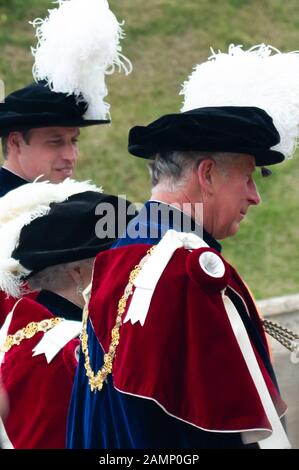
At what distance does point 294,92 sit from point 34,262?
1028 mm

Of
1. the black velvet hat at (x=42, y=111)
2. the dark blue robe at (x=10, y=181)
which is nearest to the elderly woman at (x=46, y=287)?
the dark blue robe at (x=10, y=181)

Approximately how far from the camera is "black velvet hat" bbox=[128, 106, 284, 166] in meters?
3.38

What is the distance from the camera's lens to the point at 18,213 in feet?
13.6

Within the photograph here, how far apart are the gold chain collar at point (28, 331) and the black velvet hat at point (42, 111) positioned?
1.58 m

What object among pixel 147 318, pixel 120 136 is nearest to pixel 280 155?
pixel 147 318

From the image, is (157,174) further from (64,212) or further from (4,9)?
(4,9)

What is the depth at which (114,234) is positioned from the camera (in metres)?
4.05

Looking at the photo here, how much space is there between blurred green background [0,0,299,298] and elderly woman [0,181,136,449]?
5.31 m

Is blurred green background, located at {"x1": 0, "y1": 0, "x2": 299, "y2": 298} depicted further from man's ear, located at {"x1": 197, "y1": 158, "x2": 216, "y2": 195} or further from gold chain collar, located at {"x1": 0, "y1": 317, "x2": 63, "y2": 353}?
man's ear, located at {"x1": 197, "y1": 158, "x2": 216, "y2": 195}

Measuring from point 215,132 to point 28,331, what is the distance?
949 millimetres

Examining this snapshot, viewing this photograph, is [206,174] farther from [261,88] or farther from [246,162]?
[261,88]

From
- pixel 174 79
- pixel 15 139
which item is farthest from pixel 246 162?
pixel 174 79

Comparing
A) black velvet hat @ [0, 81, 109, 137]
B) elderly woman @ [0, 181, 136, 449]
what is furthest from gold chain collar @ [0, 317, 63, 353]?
black velvet hat @ [0, 81, 109, 137]

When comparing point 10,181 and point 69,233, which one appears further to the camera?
point 10,181
